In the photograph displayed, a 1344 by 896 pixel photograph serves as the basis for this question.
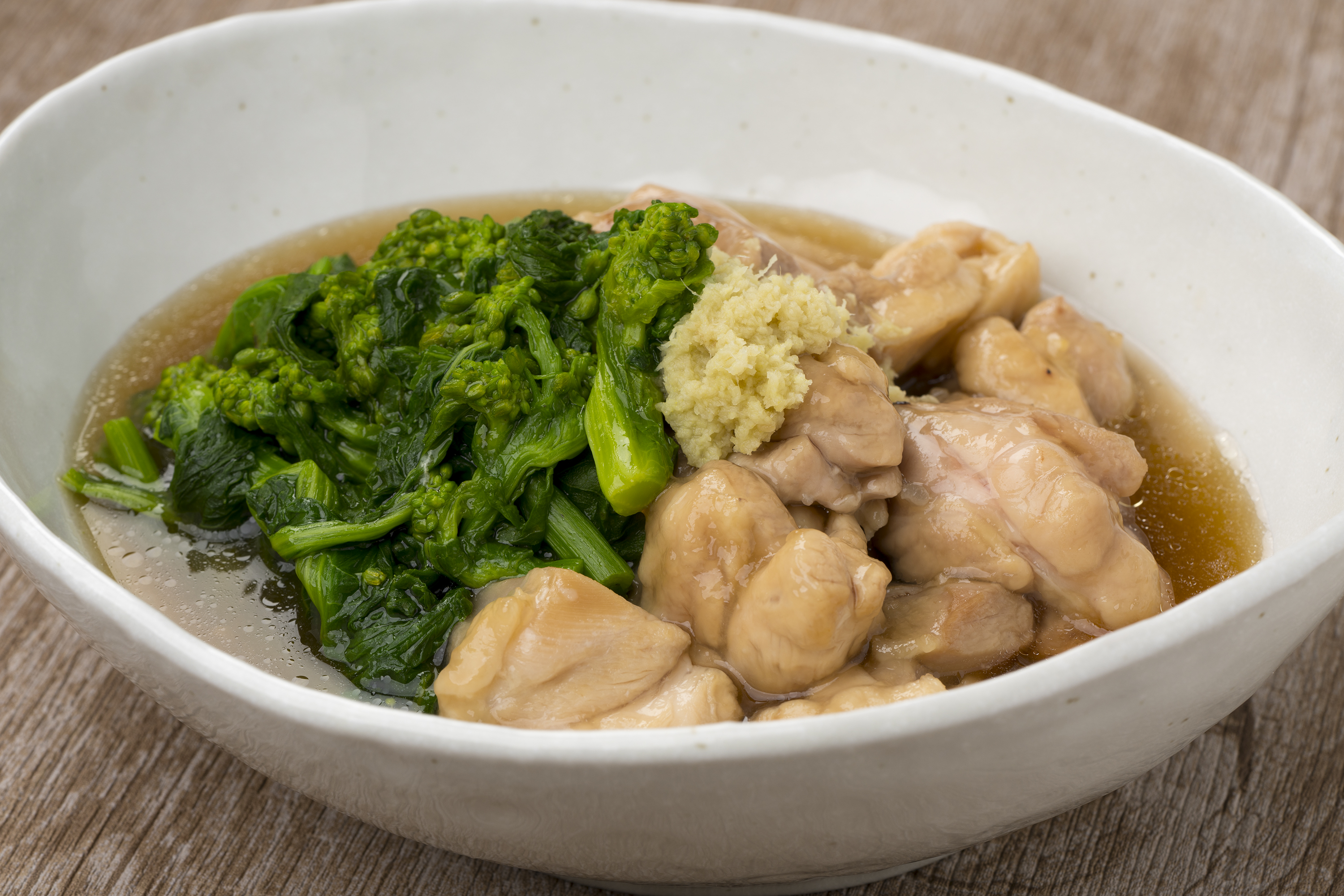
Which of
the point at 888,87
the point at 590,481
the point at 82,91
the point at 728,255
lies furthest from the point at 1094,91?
the point at 82,91

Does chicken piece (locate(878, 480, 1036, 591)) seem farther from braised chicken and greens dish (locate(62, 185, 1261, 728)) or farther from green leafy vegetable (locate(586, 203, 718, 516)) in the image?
green leafy vegetable (locate(586, 203, 718, 516))

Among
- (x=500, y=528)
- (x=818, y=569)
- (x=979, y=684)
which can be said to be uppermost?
(x=979, y=684)

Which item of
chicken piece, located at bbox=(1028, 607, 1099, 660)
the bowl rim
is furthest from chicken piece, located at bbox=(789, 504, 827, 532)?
the bowl rim

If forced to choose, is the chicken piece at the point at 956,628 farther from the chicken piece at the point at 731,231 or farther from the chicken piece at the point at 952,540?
the chicken piece at the point at 731,231

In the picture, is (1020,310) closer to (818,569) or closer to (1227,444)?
(1227,444)

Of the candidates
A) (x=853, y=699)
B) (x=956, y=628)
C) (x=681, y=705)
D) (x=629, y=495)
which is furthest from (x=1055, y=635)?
(x=629, y=495)

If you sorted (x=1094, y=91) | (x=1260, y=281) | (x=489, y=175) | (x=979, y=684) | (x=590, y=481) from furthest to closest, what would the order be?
(x=1094, y=91), (x=489, y=175), (x=1260, y=281), (x=590, y=481), (x=979, y=684)

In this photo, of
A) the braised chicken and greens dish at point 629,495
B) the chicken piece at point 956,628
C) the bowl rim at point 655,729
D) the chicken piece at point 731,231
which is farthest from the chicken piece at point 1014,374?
the bowl rim at point 655,729

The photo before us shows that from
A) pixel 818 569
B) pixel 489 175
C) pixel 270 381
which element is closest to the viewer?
pixel 818 569
